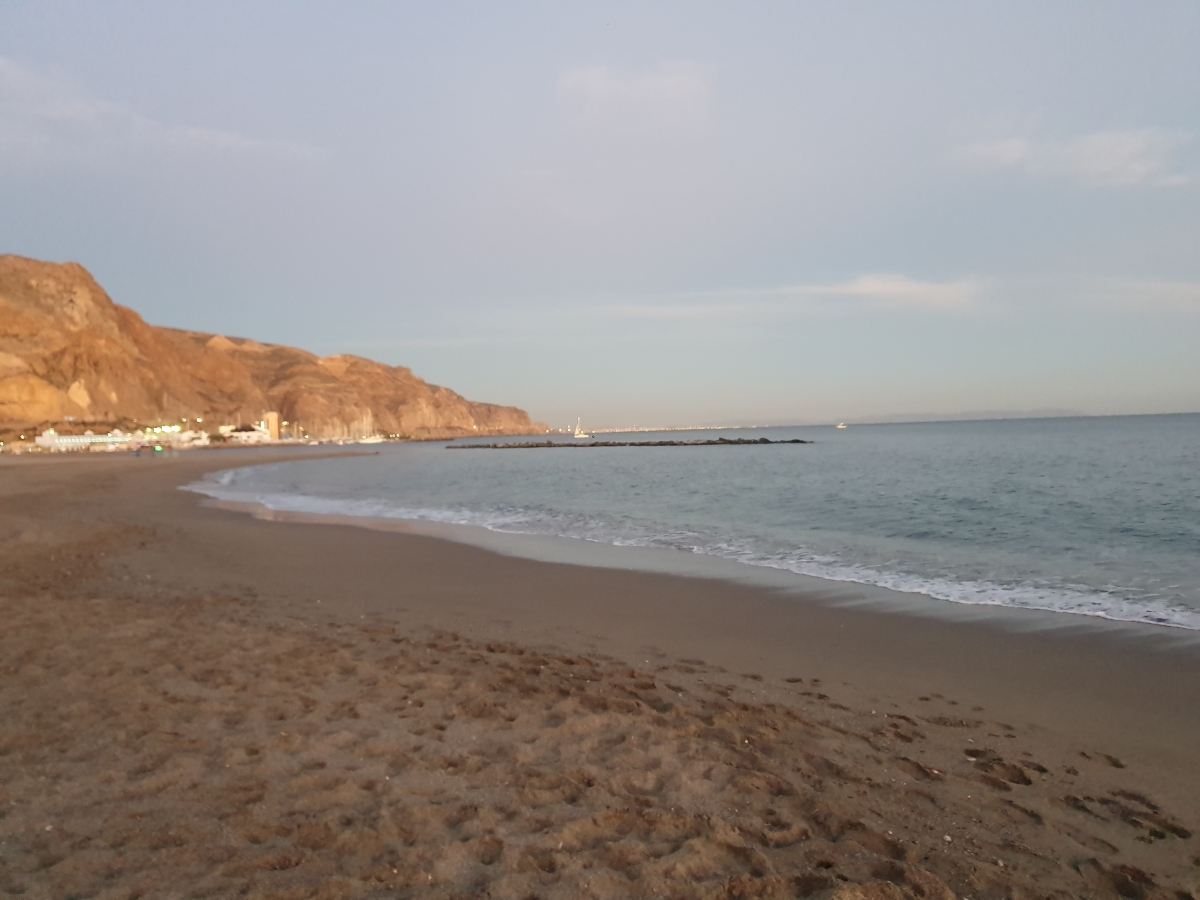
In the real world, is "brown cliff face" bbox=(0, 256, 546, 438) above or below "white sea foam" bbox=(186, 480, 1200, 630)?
above

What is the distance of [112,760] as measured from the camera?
4.45 meters

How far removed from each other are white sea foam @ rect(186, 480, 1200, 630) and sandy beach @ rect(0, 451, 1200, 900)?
1056mm

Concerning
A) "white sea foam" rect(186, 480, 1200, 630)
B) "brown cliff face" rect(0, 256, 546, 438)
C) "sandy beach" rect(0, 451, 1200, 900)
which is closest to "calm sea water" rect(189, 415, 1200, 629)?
"white sea foam" rect(186, 480, 1200, 630)

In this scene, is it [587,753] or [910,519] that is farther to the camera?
[910,519]

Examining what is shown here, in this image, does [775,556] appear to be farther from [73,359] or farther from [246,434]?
[246,434]

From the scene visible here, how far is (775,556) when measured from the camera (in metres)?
14.6

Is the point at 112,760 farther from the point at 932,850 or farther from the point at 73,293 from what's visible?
the point at 73,293

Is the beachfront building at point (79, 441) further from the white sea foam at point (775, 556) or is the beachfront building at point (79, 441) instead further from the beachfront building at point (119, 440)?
the white sea foam at point (775, 556)

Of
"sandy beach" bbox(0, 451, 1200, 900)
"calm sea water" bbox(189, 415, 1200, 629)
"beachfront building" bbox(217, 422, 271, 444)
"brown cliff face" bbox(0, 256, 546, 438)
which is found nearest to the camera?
"sandy beach" bbox(0, 451, 1200, 900)

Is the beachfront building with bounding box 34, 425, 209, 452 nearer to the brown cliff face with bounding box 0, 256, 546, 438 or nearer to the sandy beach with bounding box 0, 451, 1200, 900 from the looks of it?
the brown cliff face with bounding box 0, 256, 546, 438

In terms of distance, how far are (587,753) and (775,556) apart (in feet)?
34.5

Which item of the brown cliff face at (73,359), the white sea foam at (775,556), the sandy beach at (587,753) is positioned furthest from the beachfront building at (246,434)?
the sandy beach at (587,753)

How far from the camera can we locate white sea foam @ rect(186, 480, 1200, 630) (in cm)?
965

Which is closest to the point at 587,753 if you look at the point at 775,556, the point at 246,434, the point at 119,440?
the point at 775,556
